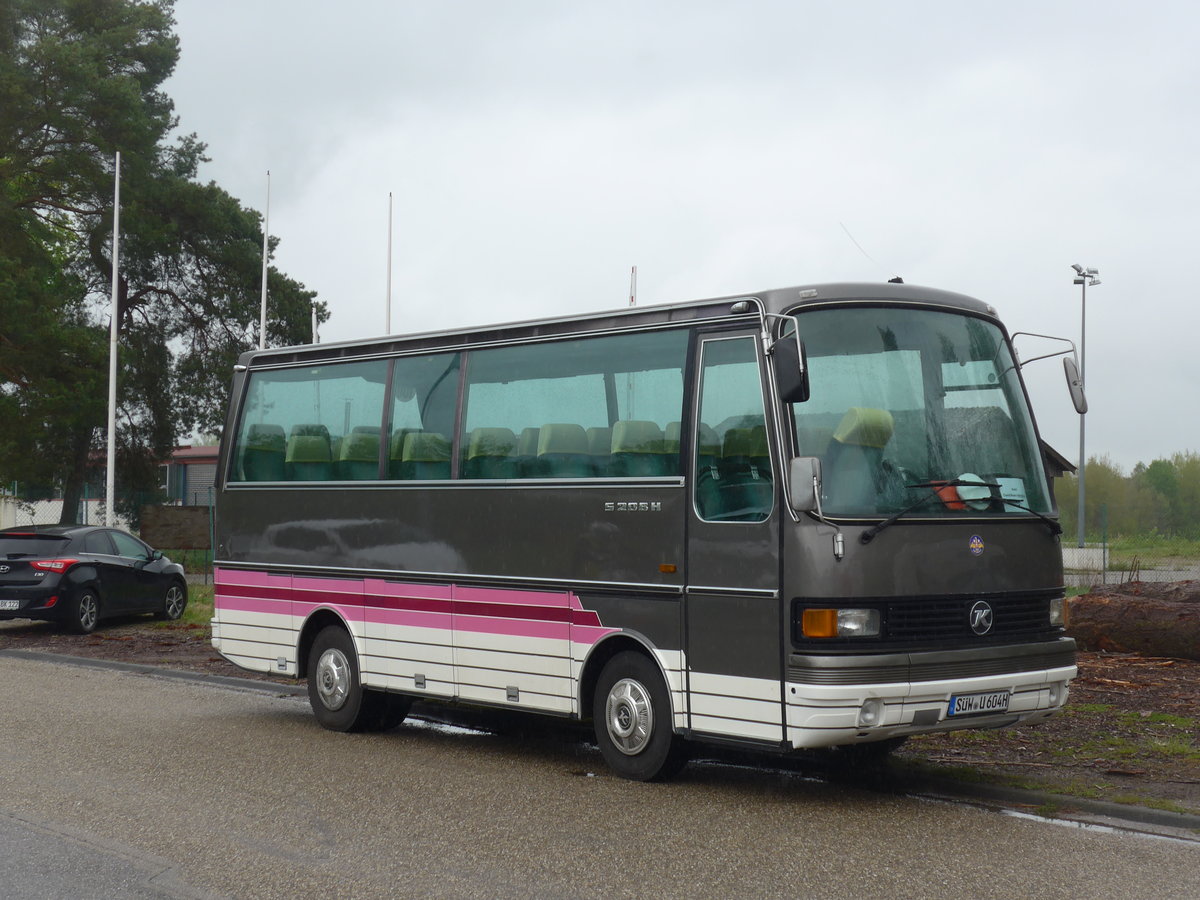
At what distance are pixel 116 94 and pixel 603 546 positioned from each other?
34.8 meters

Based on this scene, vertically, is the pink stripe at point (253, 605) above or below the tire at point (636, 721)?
above

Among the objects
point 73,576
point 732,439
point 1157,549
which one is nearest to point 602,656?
point 732,439

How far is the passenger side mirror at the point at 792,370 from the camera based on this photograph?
8336 mm

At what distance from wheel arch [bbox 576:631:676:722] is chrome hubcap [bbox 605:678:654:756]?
212mm

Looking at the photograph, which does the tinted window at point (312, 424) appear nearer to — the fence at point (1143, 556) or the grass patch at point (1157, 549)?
the fence at point (1143, 556)

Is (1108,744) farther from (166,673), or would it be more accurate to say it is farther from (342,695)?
(166,673)

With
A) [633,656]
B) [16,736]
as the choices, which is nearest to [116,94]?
[16,736]

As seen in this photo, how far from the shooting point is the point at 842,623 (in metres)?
8.38

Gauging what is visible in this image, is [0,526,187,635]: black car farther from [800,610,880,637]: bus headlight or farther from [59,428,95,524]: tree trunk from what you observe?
[59,428,95,524]: tree trunk

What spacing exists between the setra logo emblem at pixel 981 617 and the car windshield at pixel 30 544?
1594 cm

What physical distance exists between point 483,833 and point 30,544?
50.2ft

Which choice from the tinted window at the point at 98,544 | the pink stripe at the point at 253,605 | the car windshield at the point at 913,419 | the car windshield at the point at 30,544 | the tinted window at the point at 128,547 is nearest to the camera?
the car windshield at the point at 913,419

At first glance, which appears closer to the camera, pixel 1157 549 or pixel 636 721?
pixel 636 721

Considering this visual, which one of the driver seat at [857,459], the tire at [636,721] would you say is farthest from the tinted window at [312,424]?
the driver seat at [857,459]
